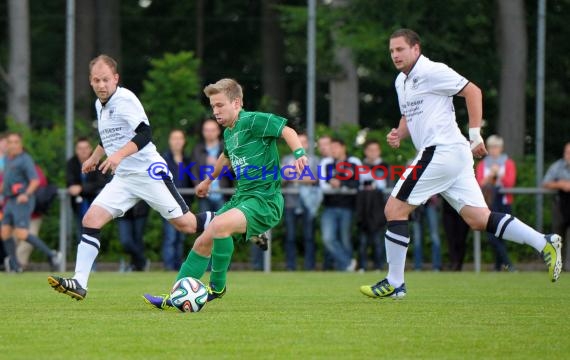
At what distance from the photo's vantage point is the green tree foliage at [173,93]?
22.2 m

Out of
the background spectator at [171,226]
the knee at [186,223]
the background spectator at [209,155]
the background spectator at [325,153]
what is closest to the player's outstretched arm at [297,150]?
the knee at [186,223]

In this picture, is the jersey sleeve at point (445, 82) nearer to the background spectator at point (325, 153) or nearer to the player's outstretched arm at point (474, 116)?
the player's outstretched arm at point (474, 116)

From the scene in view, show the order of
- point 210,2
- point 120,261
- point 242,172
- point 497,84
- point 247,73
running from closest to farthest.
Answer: point 242,172 → point 120,261 → point 497,84 → point 247,73 → point 210,2

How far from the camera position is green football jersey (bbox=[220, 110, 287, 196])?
376 inches

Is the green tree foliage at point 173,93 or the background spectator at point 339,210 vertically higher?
the green tree foliage at point 173,93

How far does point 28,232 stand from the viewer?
17766 mm

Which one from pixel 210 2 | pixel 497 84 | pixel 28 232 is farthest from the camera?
pixel 210 2

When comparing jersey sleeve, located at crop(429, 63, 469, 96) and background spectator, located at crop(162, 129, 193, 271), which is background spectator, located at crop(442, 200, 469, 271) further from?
jersey sleeve, located at crop(429, 63, 469, 96)

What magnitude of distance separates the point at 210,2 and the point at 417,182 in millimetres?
19177

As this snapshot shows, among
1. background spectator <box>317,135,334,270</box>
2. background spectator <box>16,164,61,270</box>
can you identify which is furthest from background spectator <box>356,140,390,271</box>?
background spectator <box>16,164,61,270</box>

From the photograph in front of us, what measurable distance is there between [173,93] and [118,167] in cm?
1201

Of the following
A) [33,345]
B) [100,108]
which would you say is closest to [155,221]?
[100,108]

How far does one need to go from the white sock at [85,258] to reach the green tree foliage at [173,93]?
416 inches

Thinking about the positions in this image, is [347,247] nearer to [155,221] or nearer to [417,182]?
[155,221]
